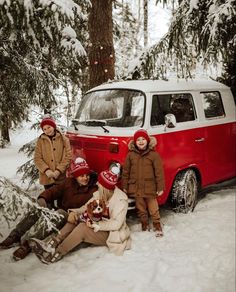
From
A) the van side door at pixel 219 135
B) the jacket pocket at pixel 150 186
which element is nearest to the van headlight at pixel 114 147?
the jacket pocket at pixel 150 186

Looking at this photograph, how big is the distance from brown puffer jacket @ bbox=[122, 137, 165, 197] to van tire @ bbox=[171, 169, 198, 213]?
0.90 m

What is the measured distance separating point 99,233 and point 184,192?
191cm

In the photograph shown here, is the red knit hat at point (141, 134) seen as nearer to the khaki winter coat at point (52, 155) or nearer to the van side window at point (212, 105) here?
the khaki winter coat at point (52, 155)

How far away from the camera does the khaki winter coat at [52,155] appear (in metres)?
6.18

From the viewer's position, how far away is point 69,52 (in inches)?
233

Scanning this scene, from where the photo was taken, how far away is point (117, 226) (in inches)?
205

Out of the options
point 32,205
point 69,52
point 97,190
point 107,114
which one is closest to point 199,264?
point 97,190

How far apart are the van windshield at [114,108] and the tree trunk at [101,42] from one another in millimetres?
1442

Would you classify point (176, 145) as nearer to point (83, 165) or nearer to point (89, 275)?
point (83, 165)

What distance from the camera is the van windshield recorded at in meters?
6.16

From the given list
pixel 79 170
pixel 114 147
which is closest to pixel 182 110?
pixel 114 147

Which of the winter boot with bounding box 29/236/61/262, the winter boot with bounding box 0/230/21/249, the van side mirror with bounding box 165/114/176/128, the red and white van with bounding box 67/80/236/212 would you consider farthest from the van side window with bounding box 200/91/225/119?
the winter boot with bounding box 0/230/21/249

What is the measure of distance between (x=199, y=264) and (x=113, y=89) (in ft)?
10.6

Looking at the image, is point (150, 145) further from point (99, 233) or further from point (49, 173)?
point (49, 173)
